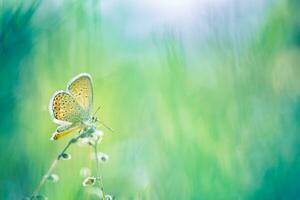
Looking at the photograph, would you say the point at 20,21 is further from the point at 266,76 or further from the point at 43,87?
the point at 266,76

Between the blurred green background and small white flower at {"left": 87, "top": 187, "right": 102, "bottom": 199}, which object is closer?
small white flower at {"left": 87, "top": 187, "right": 102, "bottom": 199}

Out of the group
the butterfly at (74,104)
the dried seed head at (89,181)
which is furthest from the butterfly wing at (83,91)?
the dried seed head at (89,181)

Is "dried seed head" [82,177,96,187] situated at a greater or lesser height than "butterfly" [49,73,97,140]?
lesser

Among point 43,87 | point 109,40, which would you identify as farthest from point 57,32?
point 109,40

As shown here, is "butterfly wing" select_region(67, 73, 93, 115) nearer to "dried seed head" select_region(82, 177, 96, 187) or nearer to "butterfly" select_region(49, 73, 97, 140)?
"butterfly" select_region(49, 73, 97, 140)

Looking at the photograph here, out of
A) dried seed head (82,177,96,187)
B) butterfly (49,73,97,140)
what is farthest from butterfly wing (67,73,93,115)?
dried seed head (82,177,96,187)
